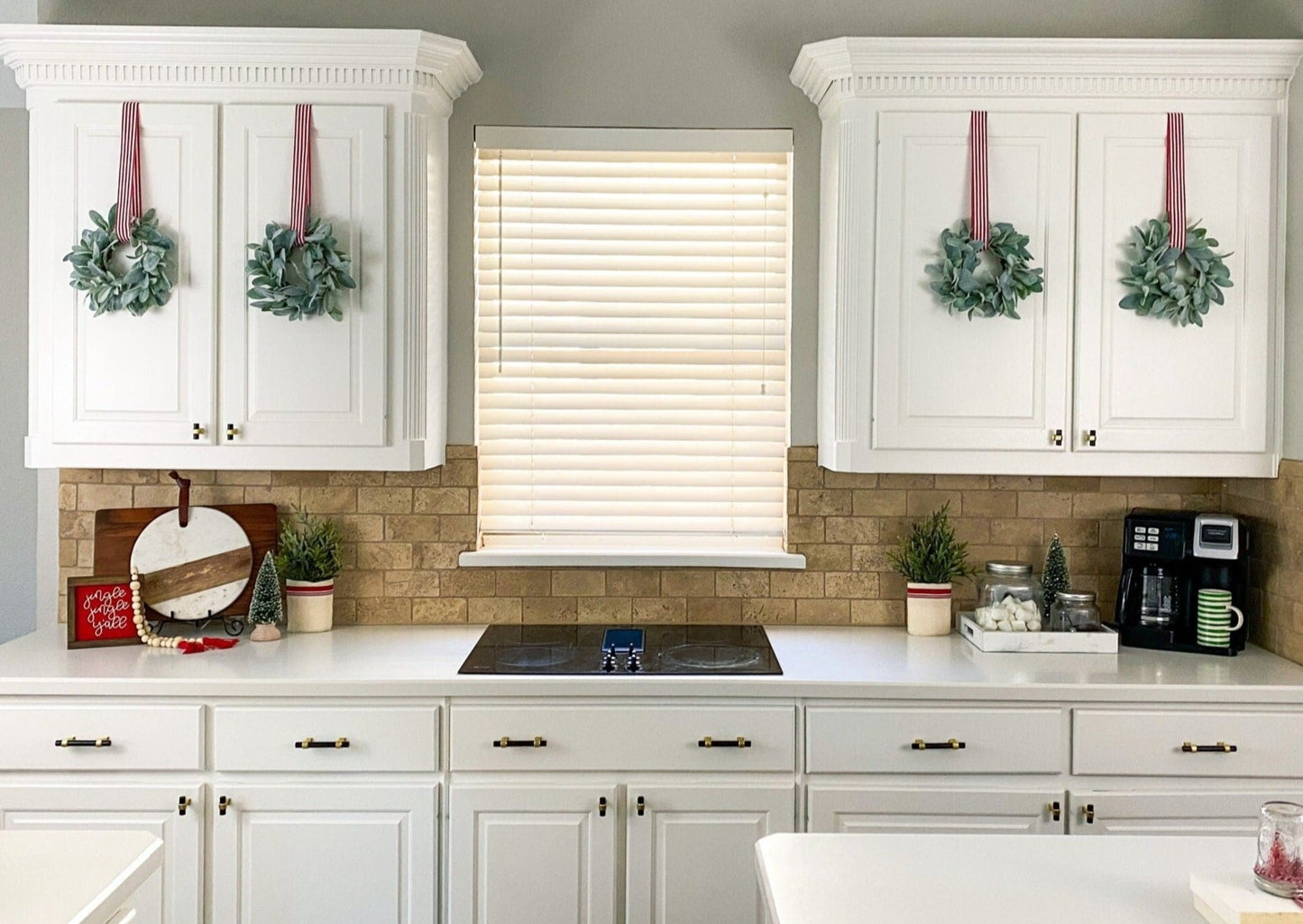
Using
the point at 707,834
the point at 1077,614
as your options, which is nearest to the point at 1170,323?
the point at 1077,614

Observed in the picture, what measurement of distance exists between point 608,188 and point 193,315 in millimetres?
1109

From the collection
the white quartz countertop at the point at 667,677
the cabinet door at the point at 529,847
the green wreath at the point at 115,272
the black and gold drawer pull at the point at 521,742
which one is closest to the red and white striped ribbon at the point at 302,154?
the green wreath at the point at 115,272

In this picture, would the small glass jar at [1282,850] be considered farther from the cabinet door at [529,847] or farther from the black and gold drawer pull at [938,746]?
the cabinet door at [529,847]

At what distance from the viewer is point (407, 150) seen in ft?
8.87

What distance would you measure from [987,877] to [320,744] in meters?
1.51

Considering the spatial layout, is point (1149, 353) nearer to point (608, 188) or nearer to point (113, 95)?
point (608, 188)

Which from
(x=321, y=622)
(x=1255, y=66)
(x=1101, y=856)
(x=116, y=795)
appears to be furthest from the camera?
(x=321, y=622)

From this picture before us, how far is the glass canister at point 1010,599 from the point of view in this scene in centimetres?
276

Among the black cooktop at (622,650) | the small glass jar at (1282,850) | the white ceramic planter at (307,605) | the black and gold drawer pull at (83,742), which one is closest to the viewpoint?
the small glass jar at (1282,850)

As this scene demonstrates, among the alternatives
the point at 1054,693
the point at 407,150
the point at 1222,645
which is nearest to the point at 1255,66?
the point at 1222,645

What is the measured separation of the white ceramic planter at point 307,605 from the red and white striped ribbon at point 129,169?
0.94 m

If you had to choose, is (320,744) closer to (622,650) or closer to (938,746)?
(622,650)

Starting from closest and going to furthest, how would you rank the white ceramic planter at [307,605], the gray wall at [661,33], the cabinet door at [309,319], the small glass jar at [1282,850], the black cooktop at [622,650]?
the small glass jar at [1282,850]
the black cooktop at [622,650]
the cabinet door at [309,319]
the white ceramic planter at [307,605]
the gray wall at [661,33]

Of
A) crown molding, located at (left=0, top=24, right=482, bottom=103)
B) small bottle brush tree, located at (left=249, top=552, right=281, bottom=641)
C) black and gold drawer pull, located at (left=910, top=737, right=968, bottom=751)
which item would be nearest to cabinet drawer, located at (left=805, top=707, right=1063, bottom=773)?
black and gold drawer pull, located at (left=910, top=737, right=968, bottom=751)
